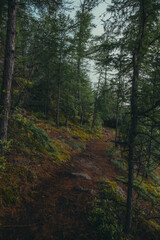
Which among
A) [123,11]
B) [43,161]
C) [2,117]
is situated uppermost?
[123,11]

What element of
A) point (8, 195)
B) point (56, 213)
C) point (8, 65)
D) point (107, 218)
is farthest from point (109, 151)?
point (8, 65)

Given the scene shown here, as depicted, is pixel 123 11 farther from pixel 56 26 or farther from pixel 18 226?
pixel 56 26

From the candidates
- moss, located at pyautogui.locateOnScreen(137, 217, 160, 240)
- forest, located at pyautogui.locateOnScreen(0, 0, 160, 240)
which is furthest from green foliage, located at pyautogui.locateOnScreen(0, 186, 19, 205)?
moss, located at pyautogui.locateOnScreen(137, 217, 160, 240)

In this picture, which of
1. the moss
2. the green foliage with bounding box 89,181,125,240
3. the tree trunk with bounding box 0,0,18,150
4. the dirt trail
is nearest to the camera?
the dirt trail

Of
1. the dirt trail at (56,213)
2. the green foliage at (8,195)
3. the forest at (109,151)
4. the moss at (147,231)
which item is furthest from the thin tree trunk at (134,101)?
the green foliage at (8,195)

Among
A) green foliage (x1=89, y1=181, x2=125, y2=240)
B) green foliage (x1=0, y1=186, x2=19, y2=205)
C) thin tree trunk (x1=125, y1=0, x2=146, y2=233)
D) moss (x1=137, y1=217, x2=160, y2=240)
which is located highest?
thin tree trunk (x1=125, y1=0, x2=146, y2=233)

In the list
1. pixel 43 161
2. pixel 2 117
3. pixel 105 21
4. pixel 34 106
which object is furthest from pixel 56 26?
pixel 43 161

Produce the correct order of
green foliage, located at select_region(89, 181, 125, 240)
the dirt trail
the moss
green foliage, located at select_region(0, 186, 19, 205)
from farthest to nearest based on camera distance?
the moss → green foliage, located at select_region(0, 186, 19, 205) → green foliage, located at select_region(89, 181, 125, 240) → the dirt trail

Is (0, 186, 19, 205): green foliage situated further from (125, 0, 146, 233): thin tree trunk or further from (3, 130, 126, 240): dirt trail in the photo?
(125, 0, 146, 233): thin tree trunk

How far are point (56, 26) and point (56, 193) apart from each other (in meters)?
14.4

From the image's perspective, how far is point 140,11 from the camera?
3227 millimetres

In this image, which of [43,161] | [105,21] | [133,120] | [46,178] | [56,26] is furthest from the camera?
[56,26]

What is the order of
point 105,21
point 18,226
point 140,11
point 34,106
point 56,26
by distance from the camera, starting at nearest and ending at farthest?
point 18,226 → point 140,11 → point 105,21 → point 56,26 → point 34,106

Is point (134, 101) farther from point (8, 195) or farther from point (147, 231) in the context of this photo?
point (8, 195)
